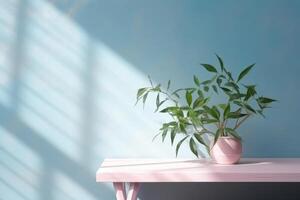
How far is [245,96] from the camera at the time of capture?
1.58m

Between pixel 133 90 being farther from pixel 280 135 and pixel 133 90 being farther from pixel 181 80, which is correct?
pixel 280 135

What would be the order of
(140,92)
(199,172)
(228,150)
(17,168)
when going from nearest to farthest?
(199,172)
(228,150)
(140,92)
(17,168)

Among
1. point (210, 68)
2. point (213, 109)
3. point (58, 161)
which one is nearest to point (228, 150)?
point (213, 109)

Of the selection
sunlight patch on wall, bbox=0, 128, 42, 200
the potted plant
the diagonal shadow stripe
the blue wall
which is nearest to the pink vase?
the potted plant

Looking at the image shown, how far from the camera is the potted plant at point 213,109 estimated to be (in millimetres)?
1554

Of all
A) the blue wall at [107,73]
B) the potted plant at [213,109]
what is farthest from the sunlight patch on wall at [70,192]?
the potted plant at [213,109]

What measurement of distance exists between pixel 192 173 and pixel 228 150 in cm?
20

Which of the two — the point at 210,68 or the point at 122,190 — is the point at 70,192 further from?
the point at 210,68

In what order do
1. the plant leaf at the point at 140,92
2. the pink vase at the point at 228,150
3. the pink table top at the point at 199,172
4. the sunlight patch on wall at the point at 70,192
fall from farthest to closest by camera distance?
the sunlight patch on wall at the point at 70,192 < the plant leaf at the point at 140,92 < the pink vase at the point at 228,150 < the pink table top at the point at 199,172

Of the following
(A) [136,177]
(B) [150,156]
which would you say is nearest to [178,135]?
(B) [150,156]

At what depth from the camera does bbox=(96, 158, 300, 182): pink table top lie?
1.39m

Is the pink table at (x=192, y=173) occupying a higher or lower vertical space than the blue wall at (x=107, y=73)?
lower

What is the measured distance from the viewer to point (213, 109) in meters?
1.55

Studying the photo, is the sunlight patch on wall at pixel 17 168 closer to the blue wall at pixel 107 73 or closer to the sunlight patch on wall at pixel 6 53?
the blue wall at pixel 107 73
